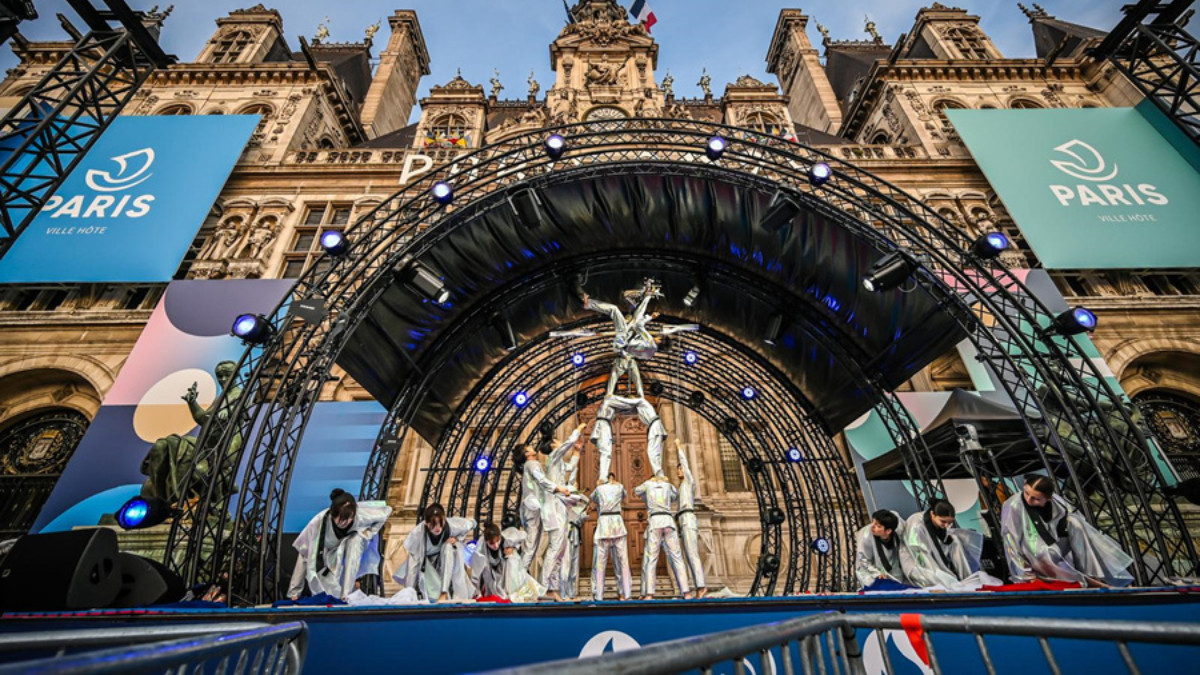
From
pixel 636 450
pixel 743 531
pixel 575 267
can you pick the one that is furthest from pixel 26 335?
pixel 743 531

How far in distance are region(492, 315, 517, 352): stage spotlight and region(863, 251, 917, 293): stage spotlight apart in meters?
7.19

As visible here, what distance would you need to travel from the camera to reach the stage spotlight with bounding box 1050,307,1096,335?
22.3 feet

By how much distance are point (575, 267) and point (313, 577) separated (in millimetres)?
7107

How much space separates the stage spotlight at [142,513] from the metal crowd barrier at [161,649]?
392cm

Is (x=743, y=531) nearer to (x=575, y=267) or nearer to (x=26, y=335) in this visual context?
(x=575, y=267)

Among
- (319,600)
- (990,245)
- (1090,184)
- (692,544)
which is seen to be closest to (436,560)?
(319,600)

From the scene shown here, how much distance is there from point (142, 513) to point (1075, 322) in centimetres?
1308

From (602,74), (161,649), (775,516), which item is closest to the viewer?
(161,649)

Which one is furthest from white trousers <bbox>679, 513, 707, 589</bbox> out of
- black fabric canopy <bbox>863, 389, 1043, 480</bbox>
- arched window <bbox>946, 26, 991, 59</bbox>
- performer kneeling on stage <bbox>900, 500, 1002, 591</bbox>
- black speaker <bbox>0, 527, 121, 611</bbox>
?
arched window <bbox>946, 26, 991, 59</bbox>

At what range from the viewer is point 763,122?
2119 centimetres

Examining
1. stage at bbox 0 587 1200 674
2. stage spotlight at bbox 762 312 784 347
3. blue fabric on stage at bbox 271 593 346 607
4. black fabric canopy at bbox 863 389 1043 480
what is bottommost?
stage at bbox 0 587 1200 674

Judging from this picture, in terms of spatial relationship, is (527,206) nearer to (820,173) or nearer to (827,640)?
(820,173)

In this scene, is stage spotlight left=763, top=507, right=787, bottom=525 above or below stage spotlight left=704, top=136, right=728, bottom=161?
below

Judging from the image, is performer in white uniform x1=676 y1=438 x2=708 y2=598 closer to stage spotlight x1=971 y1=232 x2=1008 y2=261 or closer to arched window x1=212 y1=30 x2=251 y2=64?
stage spotlight x1=971 y1=232 x2=1008 y2=261
